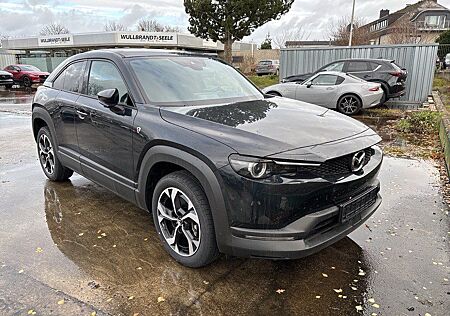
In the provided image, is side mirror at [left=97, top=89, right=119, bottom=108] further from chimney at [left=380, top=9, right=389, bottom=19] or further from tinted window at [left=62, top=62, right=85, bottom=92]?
chimney at [left=380, top=9, right=389, bottom=19]

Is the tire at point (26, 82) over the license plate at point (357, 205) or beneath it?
beneath

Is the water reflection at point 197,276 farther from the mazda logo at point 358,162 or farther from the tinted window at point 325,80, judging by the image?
the tinted window at point 325,80

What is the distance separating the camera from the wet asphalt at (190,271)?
254cm

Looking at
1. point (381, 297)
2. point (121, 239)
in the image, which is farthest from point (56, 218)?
point (381, 297)

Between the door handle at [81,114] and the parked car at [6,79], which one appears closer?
the door handle at [81,114]

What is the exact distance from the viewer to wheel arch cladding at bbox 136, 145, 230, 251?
252cm

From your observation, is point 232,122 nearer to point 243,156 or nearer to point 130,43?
point 243,156

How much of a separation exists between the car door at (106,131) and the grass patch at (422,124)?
23.7 ft

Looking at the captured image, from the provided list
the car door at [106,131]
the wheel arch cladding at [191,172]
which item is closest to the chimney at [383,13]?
the car door at [106,131]

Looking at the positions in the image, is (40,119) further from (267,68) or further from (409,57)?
(267,68)

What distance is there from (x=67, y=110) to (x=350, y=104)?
8533mm

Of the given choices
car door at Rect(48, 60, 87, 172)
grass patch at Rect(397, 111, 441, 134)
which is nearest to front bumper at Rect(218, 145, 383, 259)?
car door at Rect(48, 60, 87, 172)

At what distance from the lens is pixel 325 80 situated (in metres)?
10.8

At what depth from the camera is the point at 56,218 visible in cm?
390
